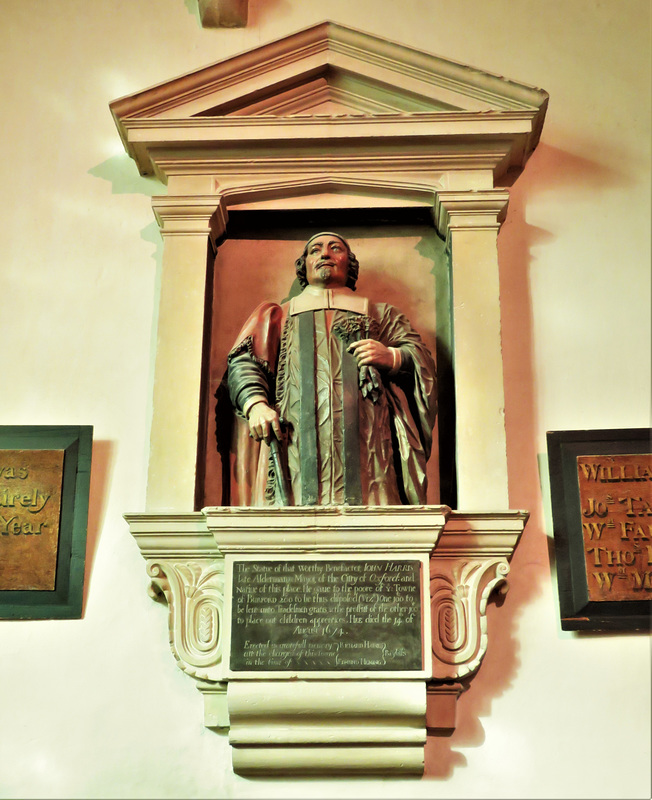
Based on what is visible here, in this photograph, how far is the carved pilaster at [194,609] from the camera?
380 cm

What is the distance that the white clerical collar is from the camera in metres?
4.23

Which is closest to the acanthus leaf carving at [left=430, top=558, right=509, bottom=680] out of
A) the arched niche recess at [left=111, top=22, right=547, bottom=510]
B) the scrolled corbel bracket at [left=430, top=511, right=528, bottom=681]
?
the scrolled corbel bracket at [left=430, top=511, right=528, bottom=681]

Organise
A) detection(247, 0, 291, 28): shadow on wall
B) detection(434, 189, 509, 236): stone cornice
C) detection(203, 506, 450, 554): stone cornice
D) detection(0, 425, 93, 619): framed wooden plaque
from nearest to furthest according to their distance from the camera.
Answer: detection(203, 506, 450, 554): stone cornice → detection(0, 425, 93, 619): framed wooden plaque → detection(434, 189, 509, 236): stone cornice → detection(247, 0, 291, 28): shadow on wall

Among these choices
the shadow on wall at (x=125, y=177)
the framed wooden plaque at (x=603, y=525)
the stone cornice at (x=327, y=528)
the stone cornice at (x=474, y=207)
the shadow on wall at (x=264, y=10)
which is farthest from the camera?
the shadow on wall at (x=264, y=10)

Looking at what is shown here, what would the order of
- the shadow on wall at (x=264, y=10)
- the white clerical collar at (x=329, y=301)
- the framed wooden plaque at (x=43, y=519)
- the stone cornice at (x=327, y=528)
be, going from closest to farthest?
the stone cornice at (x=327, y=528) → the framed wooden plaque at (x=43, y=519) → the white clerical collar at (x=329, y=301) → the shadow on wall at (x=264, y=10)

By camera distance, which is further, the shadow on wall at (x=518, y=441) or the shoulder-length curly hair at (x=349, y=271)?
the shoulder-length curly hair at (x=349, y=271)

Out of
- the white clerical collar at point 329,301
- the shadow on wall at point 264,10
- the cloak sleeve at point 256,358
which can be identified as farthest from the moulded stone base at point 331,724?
the shadow on wall at point 264,10

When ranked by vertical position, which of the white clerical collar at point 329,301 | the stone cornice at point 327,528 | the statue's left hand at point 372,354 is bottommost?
the stone cornice at point 327,528

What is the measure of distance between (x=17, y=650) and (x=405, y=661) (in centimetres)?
133

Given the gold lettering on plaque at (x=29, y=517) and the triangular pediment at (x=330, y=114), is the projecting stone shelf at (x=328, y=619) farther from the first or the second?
the triangular pediment at (x=330, y=114)

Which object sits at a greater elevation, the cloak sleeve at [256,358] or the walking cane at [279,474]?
the cloak sleeve at [256,358]

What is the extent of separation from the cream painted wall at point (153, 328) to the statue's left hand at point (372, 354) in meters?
0.50

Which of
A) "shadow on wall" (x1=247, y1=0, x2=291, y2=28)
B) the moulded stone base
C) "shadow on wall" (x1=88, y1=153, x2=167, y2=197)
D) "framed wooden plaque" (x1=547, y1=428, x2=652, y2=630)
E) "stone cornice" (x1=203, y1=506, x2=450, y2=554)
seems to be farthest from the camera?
"shadow on wall" (x1=247, y1=0, x2=291, y2=28)

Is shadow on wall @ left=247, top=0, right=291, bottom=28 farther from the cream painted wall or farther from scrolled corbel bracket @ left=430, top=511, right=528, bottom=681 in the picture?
scrolled corbel bracket @ left=430, top=511, right=528, bottom=681
